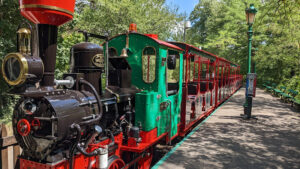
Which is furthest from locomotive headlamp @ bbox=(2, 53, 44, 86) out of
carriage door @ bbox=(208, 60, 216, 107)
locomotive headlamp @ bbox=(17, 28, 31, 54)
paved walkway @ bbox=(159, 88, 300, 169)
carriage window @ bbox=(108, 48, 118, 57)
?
carriage door @ bbox=(208, 60, 216, 107)

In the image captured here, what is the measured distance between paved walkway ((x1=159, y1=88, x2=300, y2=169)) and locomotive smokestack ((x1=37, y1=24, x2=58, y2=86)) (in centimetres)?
265

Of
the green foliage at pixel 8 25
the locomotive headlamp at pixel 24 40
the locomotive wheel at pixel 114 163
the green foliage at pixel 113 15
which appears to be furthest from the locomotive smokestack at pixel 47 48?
the green foliage at pixel 113 15

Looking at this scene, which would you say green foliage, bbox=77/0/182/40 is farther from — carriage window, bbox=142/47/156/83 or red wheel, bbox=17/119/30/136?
red wheel, bbox=17/119/30/136

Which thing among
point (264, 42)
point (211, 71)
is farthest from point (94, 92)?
point (264, 42)

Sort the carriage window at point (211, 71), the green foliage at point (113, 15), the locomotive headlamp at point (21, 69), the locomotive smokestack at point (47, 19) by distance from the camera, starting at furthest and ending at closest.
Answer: the green foliage at point (113, 15) < the carriage window at point (211, 71) < the locomotive smokestack at point (47, 19) < the locomotive headlamp at point (21, 69)

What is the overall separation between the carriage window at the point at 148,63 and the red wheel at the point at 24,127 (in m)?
2.52

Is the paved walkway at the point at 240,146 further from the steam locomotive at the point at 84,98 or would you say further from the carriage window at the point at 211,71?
the carriage window at the point at 211,71

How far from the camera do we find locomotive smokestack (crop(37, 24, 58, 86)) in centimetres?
274

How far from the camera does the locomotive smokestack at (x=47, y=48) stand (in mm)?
2737

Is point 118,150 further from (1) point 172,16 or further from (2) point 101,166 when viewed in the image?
(1) point 172,16

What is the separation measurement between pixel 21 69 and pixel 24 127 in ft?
2.25

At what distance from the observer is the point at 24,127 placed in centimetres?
262

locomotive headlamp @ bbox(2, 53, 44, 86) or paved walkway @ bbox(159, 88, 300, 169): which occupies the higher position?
locomotive headlamp @ bbox(2, 53, 44, 86)

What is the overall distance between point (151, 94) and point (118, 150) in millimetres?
1137
